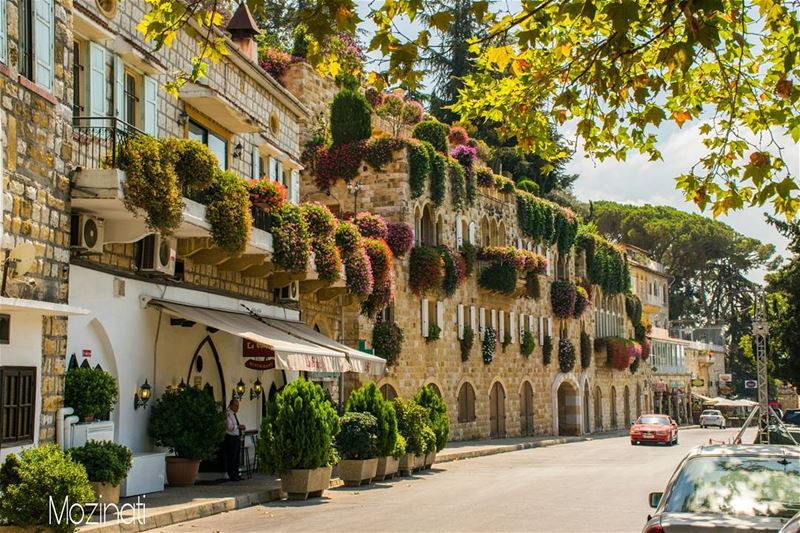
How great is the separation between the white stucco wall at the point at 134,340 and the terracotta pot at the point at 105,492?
259 cm

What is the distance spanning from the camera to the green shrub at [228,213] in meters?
19.2

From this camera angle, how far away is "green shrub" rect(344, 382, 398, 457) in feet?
70.9

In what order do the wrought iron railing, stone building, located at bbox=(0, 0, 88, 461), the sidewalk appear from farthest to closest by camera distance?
1. the wrought iron railing
2. the sidewalk
3. stone building, located at bbox=(0, 0, 88, 461)

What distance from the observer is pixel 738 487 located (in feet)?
28.0

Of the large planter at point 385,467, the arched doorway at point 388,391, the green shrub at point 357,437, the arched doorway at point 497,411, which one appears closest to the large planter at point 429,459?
the large planter at point 385,467

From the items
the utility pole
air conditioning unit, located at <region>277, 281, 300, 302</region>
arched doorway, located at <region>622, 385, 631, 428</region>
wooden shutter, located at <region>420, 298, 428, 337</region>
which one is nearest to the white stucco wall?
air conditioning unit, located at <region>277, 281, 300, 302</region>

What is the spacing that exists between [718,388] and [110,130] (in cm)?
8943

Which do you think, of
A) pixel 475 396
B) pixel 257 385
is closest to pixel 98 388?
pixel 257 385

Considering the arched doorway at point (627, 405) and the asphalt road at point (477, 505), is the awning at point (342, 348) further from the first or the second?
the arched doorway at point (627, 405)

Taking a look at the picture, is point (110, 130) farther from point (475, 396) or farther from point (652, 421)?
point (652, 421)

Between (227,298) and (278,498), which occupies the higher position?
(227,298)

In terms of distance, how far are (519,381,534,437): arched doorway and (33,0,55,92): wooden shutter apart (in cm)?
3626

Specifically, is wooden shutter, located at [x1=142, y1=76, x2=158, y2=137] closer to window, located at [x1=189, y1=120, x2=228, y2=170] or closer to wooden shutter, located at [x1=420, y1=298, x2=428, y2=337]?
window, located at [x1=189, y1=120, x2=228, y2=170]

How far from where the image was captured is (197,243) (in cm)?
2011
